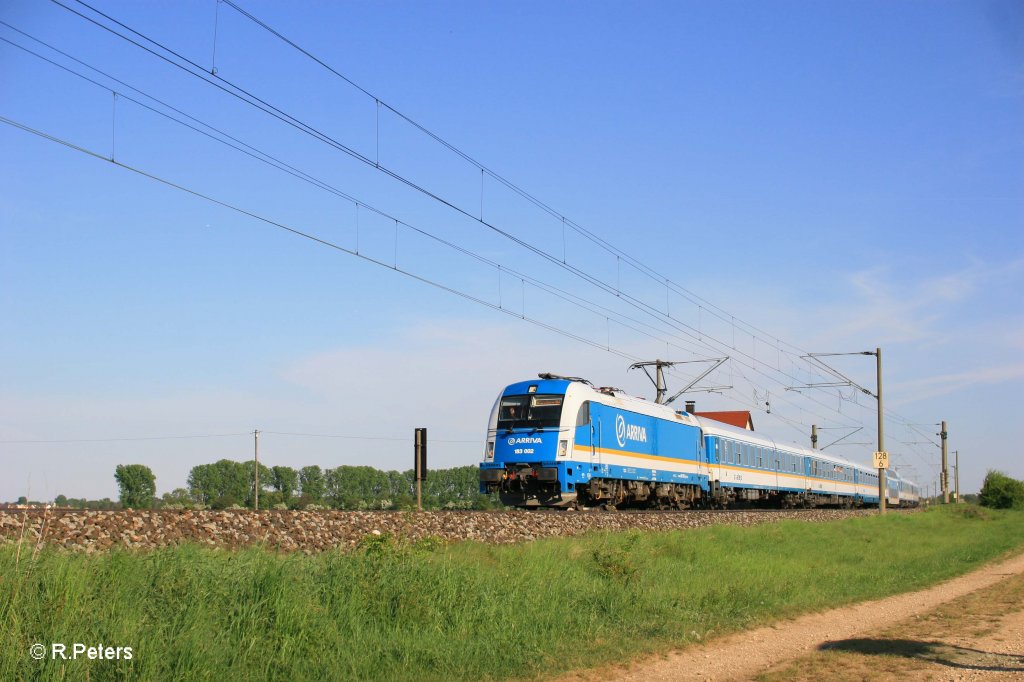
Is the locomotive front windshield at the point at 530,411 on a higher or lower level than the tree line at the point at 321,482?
higher

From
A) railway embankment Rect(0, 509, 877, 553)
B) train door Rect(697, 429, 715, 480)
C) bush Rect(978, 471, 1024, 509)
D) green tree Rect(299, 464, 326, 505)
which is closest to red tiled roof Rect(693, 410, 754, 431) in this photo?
bush Rect(978, 471, 1024, 509)

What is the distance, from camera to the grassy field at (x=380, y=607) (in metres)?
7.74

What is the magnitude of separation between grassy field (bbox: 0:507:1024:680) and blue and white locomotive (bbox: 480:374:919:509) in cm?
958

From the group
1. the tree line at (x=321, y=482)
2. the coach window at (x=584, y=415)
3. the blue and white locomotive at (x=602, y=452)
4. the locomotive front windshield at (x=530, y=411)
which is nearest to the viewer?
the blue and white locomotive at (x=602, y=452)

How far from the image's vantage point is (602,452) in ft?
94.1

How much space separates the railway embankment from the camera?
1212cm

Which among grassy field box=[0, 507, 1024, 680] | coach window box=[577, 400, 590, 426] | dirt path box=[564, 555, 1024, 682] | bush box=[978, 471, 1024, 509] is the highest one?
coach window box=[577, 400, 590, 426]

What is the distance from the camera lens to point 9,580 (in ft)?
25.9

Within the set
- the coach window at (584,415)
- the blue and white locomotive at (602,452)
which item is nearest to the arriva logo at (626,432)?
the blue and white locomotive at (602,452)

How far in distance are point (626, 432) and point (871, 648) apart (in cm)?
2018

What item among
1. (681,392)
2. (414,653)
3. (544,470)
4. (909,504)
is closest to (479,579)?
(414,653)

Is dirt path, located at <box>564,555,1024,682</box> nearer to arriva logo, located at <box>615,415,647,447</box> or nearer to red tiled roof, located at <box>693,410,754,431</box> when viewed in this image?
arriva logo, located at <box>615,415,647,447</box>

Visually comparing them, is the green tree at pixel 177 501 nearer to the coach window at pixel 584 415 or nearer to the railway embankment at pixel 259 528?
the railway embankment at pixel 259 528

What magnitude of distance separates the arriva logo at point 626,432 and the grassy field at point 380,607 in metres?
Answer: 13.0
